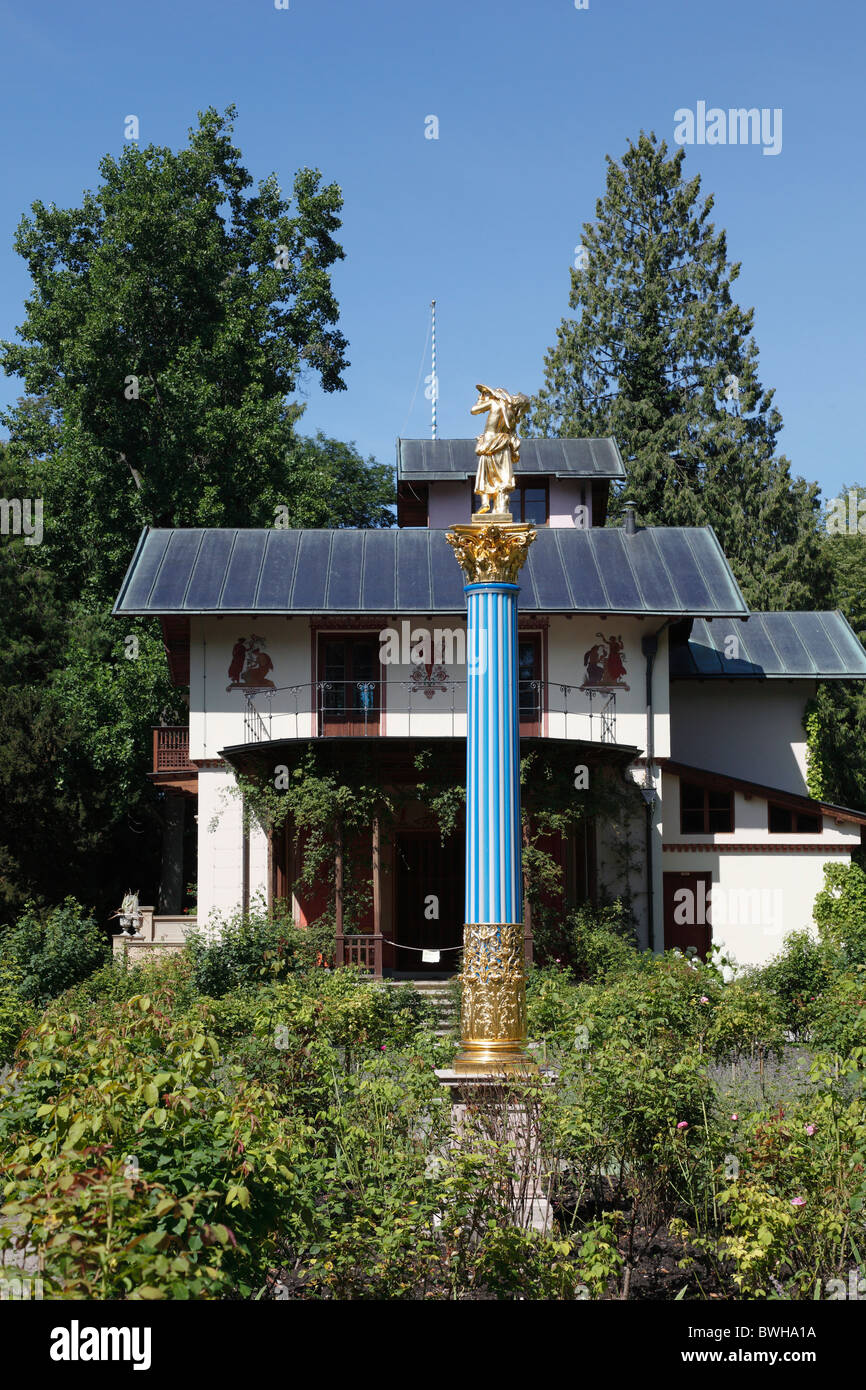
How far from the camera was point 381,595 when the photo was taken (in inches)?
1002

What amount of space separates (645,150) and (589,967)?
3367 centimetres

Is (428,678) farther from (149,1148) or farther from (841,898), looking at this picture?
(149,1148)

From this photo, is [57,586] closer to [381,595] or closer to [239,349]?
[239,349]

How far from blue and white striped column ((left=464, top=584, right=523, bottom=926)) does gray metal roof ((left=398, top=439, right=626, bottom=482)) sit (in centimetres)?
1830

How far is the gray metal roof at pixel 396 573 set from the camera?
25172 mm

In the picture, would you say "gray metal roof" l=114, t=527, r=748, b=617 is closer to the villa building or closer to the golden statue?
the villa building

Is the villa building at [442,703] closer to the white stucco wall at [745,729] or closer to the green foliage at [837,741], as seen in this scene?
the white stucco wall at [745,729]

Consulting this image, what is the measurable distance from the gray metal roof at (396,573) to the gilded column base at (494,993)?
12.5 metres

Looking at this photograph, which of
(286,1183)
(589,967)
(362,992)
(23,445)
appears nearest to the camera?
(286,1183)

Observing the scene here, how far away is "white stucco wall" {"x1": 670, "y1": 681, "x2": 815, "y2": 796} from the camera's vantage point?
29.3 m

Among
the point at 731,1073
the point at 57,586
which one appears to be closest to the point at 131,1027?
the point at 731,1073

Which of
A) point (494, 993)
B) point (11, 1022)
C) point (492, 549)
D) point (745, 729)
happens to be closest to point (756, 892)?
point (745, 729)

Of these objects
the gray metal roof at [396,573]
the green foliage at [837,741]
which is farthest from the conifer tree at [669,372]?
the gray metal roof at [396,573]

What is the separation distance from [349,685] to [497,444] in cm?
1241
